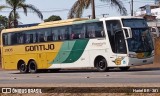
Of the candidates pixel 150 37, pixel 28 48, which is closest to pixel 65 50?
pixel 28 48

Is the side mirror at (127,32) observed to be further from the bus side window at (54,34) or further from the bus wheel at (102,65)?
the bus side window at (54,34)

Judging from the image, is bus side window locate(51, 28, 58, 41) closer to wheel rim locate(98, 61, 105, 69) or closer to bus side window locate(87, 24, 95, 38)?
bus side window locate(87, 24, 95, 38)

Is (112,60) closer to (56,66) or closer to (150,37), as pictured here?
(150,37)

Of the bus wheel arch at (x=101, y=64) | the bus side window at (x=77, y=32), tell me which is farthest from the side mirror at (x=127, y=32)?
the bus side window at (x=77, y=32)

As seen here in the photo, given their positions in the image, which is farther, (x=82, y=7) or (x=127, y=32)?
(x=82, y=7)

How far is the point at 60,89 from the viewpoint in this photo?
12.9m

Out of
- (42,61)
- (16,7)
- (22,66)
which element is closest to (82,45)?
(42,61)

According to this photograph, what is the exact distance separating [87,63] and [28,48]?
543 centimetres

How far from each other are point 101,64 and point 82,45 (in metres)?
1.74

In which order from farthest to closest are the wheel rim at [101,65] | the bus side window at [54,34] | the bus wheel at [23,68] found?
the bus wheel at [23,68], the bus side window at [54,34], the wheel rim at [101,65]

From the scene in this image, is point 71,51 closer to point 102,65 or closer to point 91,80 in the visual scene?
point 102,65

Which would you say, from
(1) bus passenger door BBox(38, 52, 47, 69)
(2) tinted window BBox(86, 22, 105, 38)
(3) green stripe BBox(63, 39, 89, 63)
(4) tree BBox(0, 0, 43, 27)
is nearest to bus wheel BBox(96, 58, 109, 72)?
(3) green stripe BBox(63, 39, 89, 63)

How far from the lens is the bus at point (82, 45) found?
2534cm

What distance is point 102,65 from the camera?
26266 mm
